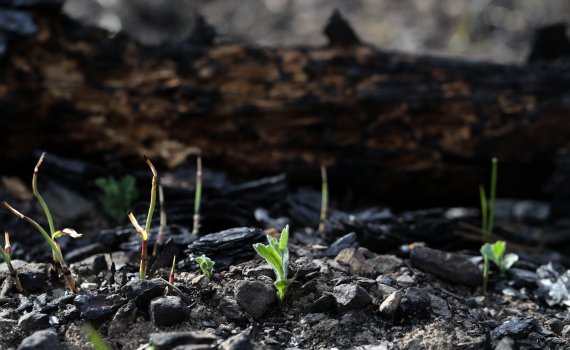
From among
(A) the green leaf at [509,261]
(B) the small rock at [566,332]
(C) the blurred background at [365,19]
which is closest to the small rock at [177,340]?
(B) the small rock at [566,332]

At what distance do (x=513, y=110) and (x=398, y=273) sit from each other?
179 cm

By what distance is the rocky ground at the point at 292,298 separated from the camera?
1.91 metres

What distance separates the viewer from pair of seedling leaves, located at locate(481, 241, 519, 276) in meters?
2.51

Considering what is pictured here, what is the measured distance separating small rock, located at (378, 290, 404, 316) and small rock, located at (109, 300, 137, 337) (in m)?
0.80

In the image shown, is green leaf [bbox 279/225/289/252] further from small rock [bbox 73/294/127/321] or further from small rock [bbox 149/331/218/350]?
small rock [bbox 73/294/127/321]

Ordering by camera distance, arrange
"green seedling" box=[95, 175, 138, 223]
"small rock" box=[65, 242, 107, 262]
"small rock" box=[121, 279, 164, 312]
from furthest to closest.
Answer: "green seedling" box=[95, 175, 138, 223] < "small rock" box=[65, 242, 107, 262] < "small rock" box=[121, 279, 164, 312]

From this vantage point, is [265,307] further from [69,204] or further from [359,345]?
[69,204]

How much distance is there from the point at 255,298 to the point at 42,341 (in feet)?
2.14

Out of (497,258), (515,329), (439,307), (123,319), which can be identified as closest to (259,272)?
(123,319)

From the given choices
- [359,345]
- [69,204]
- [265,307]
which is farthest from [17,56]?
[359,345]

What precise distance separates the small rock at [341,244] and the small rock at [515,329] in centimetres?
69

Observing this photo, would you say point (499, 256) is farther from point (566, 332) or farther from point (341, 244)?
point (341, 244)

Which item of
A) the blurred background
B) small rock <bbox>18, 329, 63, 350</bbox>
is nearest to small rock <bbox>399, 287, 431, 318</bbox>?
small rock <bbox>18, 329, 63, 350</bbox>

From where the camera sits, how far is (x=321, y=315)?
203cm
